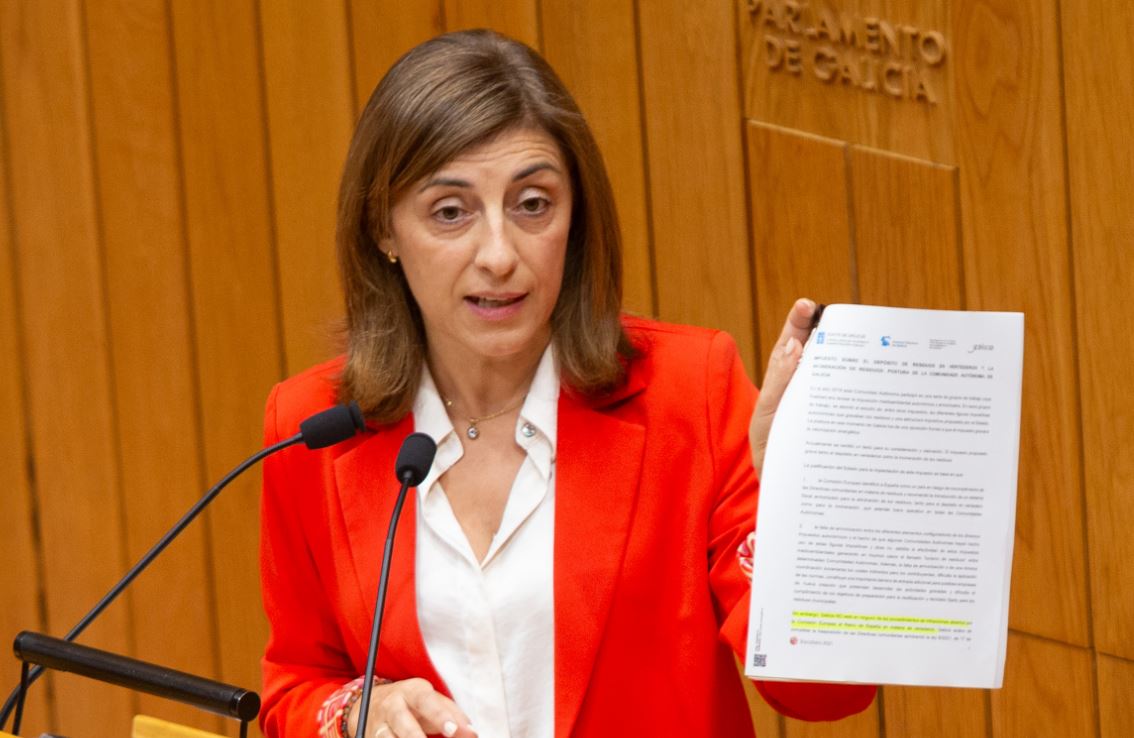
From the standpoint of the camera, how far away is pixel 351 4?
3031mm

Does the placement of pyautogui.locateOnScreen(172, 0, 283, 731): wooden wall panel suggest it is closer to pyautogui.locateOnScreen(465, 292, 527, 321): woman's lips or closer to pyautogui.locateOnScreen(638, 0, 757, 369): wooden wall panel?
pyautogui.locateOnScreen(638, 0, 757, 369): wooden wall panel

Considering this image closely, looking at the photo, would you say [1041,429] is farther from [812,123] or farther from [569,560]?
[569,560]

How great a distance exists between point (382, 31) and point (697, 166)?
683mm

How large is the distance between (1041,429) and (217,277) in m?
1.59

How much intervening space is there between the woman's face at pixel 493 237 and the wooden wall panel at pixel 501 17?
0.94m

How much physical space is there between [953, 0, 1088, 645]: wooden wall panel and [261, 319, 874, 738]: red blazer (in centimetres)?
58

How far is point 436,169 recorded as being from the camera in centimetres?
201

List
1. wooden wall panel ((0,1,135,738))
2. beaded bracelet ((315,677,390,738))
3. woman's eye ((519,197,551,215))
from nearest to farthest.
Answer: beaded bracelet ((315,677,390,738)) < woman's eye ((519,197,551,215)) < wooden wall panel ((0,1,135,738))

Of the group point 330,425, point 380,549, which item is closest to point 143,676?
point 330,425

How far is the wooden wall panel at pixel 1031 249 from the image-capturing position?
2365 millimetres

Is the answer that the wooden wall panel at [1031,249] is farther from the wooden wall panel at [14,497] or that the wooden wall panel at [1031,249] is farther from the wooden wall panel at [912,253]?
the wooden wall panel at [14,497]

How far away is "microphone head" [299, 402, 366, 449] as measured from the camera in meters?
1.74

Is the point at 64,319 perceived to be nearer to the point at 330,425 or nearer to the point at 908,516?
the point at 330,425

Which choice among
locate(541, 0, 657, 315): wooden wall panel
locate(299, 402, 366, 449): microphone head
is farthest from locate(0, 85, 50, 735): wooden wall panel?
locate(299, 402, 366, 449): microphone head
